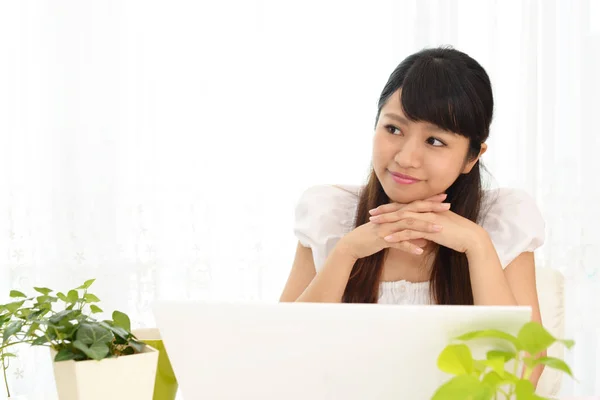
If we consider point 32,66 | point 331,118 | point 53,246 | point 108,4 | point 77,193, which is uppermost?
point 108,4

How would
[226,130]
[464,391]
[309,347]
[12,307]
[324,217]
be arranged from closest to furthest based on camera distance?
[464,391], [309,347], [12,307], [324,217], [226,130]

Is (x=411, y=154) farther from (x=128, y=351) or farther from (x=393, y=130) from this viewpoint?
(x=128, y=351)

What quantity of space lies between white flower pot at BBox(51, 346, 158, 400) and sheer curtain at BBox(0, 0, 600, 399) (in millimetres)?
1709

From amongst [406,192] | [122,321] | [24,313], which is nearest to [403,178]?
[406,192]

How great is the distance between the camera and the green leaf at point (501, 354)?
684 millimetres

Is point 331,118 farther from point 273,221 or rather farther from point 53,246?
point 53,246

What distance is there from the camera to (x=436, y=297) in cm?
170

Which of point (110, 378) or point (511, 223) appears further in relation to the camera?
point (511, 223)

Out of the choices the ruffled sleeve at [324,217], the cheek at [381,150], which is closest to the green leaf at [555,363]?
the cheek at [381,150]

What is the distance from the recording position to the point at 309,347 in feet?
2.57

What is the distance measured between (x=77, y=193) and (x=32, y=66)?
49 centimetres

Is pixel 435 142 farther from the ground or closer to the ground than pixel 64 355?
farther from the ground

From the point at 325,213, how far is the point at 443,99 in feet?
1.66

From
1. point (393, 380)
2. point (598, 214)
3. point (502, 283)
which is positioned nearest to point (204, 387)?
point (393, 380)
